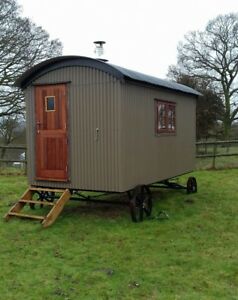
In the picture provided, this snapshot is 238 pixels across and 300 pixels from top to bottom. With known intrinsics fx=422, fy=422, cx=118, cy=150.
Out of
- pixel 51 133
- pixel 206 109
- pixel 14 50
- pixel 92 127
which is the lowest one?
pixel 51 133

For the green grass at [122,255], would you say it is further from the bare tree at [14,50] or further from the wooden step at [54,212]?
the bare tree at [14,50]

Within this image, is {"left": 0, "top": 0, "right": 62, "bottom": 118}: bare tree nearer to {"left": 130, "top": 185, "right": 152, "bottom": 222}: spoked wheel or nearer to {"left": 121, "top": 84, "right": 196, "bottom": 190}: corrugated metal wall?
{"left": 121, "top": 84, "right": 196, "bottom": 190}: corrugated metal wall

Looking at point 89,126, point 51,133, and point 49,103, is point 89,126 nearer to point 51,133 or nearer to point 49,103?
point 51,133

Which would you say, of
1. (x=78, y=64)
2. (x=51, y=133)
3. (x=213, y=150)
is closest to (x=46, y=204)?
(x=51, y=133)

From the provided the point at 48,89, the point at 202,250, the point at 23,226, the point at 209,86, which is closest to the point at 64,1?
the point at 48,89

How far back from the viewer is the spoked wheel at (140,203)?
778 cm

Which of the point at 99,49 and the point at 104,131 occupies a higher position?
the point at 99,49

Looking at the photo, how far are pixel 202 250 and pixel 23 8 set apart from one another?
18.7m

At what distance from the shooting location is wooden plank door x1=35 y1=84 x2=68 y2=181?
807 cm

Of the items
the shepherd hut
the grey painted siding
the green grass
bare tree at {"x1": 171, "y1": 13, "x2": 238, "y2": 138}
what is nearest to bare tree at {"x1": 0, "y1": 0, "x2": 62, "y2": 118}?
bare tree at {"x1": 171, "y1": 13, "x2": 238, "y2": 138}

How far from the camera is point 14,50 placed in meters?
20.6

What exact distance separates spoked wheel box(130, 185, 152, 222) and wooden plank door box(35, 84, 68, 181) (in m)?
1.35

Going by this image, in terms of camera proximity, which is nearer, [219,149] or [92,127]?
[92,127]

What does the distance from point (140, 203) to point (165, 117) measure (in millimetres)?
2427
